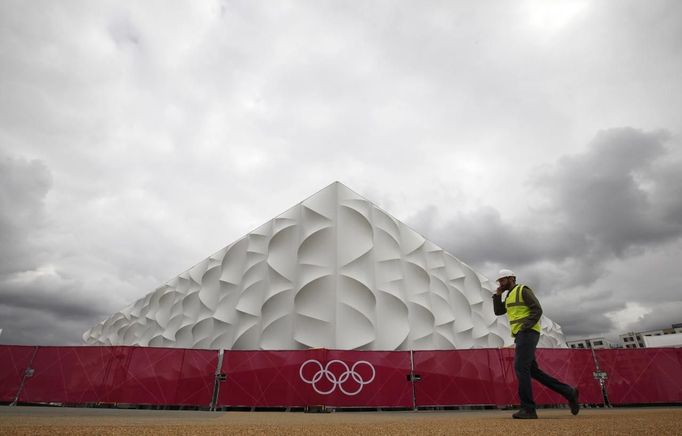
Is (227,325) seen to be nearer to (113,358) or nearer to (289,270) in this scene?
(289,270)

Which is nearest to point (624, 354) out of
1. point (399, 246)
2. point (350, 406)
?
point (350, 406)

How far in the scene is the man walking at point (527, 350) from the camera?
15.5 ft

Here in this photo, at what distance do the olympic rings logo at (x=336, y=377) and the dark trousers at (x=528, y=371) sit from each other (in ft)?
14.8

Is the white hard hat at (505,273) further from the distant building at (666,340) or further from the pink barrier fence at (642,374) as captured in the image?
the distant building at (666,340)

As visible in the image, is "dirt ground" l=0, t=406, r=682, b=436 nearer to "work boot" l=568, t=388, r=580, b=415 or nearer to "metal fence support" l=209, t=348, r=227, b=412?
"work boot" l=568, t=388, r=580, b=415

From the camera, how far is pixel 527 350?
490cm

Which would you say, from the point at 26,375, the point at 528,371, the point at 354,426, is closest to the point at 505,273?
the point at 528,371

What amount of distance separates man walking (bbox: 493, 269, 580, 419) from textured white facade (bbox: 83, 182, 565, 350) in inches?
506

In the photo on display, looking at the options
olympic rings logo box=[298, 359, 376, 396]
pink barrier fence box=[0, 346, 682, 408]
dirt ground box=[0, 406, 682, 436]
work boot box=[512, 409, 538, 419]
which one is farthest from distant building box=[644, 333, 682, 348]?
dirt ground box=[0, 406, 682, 436]

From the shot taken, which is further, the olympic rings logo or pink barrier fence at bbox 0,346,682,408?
pink barrier fence at bbox 0,346,682,408

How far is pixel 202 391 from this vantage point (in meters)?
8.74

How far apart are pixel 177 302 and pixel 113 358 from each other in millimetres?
21241

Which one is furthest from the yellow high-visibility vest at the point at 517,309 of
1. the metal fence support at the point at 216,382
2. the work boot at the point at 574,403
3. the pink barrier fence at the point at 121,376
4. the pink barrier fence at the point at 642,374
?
the pink barrier fence at the point at 121,376

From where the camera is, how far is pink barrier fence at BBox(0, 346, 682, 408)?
28.2 ft
